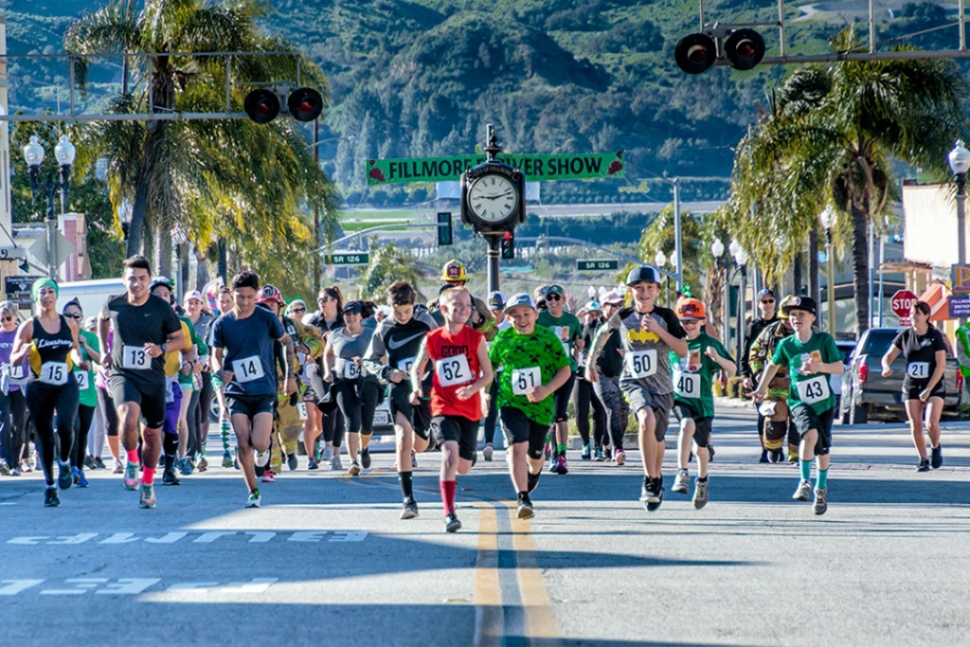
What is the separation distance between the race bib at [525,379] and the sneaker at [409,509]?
Answer: 1137 millimetres

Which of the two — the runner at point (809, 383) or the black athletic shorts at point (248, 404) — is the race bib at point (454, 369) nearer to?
the black athletic shorts at point (248, 404)

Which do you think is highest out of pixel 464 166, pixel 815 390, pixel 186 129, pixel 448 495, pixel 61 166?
pixel 186 129

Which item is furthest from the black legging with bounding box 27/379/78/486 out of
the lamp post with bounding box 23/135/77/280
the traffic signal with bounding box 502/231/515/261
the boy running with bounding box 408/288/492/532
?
the lamp post with bounding box 23/135/77/280

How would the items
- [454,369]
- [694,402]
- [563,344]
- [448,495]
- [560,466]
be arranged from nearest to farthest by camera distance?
[448,495] → [454,369] → [694,402] → [563,344] → [560,466]

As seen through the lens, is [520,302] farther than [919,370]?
No

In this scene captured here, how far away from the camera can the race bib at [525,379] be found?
12703mm

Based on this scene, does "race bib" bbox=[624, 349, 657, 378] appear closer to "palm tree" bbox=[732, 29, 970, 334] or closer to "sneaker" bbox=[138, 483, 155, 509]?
"sneaker" bbox=[138, 483, 155, 509]

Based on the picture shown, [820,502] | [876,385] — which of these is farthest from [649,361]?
[876,385]

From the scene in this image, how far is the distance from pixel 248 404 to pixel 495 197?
8.71 meters

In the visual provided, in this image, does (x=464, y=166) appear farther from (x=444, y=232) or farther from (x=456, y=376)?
(x=456, y=376)

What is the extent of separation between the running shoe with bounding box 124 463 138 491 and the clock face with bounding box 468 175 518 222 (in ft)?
26.1

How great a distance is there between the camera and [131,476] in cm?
1502

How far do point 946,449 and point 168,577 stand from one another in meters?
14.7

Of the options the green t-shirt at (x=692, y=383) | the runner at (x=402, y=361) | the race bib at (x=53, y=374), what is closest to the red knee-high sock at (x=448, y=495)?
the runner at (x=402, y=361)
